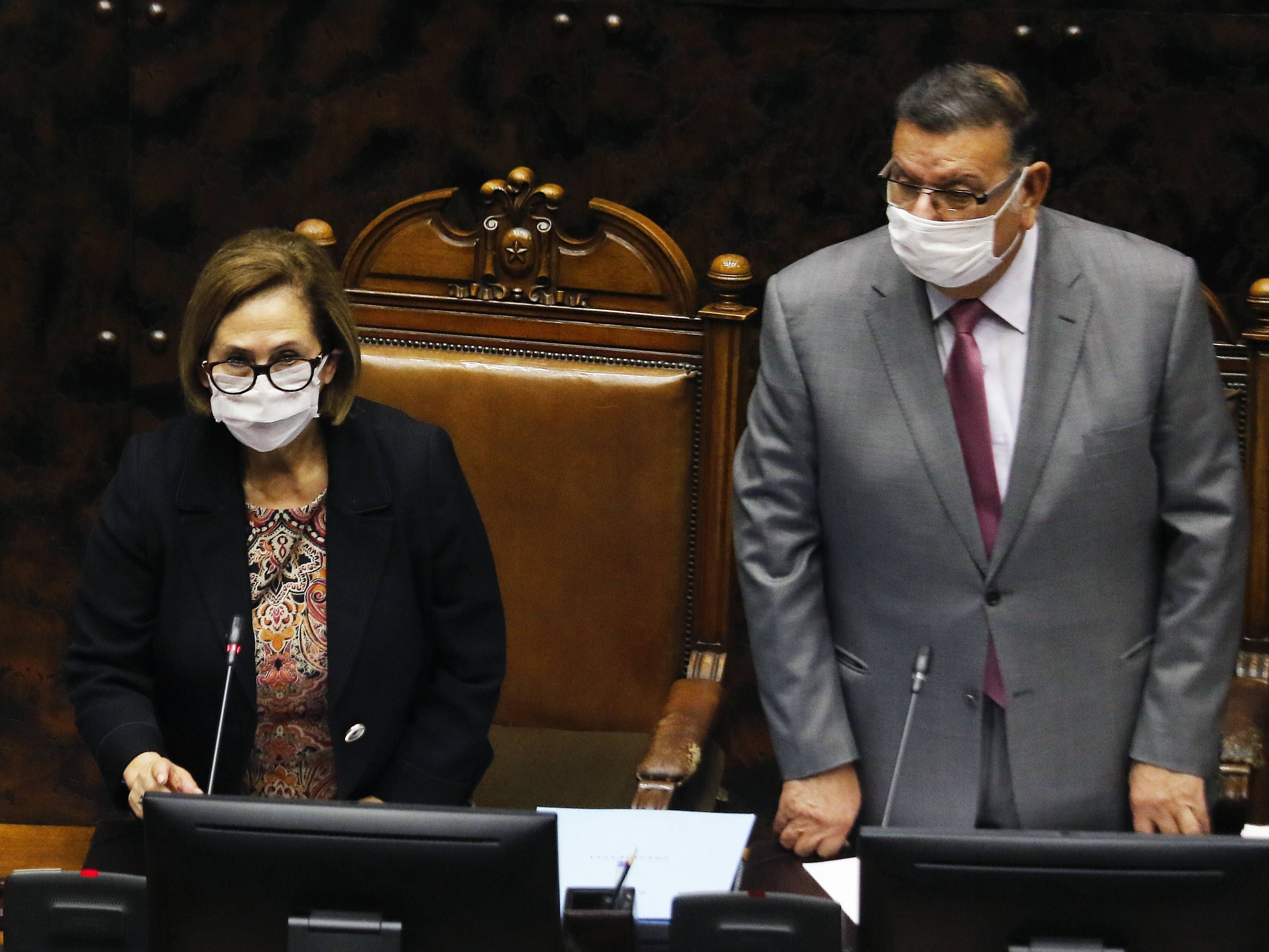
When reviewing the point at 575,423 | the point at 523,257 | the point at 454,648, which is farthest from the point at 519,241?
the point at 454,648

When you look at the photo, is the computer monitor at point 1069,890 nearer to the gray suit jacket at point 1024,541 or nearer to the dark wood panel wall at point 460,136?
the gray suit jacket at point 1024,541

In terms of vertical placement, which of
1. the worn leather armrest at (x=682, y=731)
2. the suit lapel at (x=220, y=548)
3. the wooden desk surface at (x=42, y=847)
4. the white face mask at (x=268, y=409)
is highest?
the white face mask at (x=268, y=409)

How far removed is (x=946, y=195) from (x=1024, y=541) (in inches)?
16.5

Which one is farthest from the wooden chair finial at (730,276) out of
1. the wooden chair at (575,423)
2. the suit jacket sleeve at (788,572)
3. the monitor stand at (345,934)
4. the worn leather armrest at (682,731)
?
the monitor stand at (345,934)

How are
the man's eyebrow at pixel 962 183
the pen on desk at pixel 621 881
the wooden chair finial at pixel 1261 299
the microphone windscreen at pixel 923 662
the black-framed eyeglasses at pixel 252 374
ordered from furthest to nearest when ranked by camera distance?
the wooden chair finial at pixel 1261 299, the black-framed eyeglasses at pixel 252 374, the man's eyebrow at pixel 962 183, the microphone windscreen at pixel 923 662, the pen on desk at pixel 621 881

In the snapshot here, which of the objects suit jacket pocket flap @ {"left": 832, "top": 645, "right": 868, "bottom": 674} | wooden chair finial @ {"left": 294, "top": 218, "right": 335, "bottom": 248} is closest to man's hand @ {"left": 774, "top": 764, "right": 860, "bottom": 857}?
suit jacket pocket flap @ {"left": 832, "top": 645, "right": 868, "bottom": 674}

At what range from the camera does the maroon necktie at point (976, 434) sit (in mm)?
1905

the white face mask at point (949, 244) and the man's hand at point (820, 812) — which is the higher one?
the white face mask at point (949, 244)

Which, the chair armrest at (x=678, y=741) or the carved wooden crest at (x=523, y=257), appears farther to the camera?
the carved wooden crest at (x=523, y=257)

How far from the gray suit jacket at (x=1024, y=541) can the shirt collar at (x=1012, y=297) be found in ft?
0.05

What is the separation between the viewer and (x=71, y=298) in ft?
9.70

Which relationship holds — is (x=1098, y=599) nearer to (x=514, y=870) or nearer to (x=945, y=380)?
(x=945, y=380)

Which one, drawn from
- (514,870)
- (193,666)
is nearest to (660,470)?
(193,666)

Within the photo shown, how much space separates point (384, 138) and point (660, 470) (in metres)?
0.82
